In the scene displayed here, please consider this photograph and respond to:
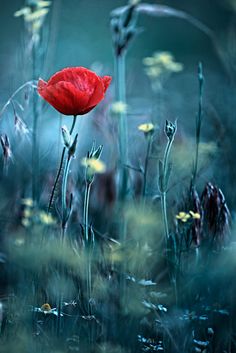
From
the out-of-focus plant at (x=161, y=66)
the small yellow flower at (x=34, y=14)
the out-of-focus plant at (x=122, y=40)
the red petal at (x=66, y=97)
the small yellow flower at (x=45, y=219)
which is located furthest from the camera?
the out-of-focus plant at (x=161, y=66)

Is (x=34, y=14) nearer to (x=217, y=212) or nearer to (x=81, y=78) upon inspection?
(x=81, y=78)

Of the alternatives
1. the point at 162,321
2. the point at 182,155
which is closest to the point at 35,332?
the point at 162,321

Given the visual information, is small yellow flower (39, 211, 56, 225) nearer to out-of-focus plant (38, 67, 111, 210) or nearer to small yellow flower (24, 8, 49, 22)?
out-of-focus plant (38, 67, 111, 210)

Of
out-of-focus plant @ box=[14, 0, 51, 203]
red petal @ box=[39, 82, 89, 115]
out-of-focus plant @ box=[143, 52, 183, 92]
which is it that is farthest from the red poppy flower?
out-of-focus plant @ box=[143, 52, 183, 92]

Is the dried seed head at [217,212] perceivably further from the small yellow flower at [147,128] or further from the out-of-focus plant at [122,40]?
the out-of-focus plant at [122,40]

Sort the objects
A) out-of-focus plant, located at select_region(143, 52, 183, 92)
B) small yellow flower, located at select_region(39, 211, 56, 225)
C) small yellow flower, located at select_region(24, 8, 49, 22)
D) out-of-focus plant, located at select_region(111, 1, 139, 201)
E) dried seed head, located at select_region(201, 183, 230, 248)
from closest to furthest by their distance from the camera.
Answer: small yellow flower, located at select_region(39, 211, 56, 225), dried seed head, located at select_region(201, 183, 230, 248), small yellow flower, located at select_region(24, 8, 49, 22), out-of-focus plant, located at select_region(111, 1, 139, 201), out-of-focus plant, located at select_region(143, 52, 183, 92)

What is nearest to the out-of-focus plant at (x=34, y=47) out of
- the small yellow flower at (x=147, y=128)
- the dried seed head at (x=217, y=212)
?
the small yellow flower at (x=147, y=128)

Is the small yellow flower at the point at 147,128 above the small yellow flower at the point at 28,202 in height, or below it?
above

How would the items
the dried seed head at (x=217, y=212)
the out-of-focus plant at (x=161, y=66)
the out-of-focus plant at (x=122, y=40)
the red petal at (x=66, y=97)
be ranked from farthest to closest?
the out-of-focus plant at (x=161, y=66) → the out-of-focus plant at (x=122, y=40) → the dried seed head at (x=217, y=212) → the red petal at (x=66, y=97)

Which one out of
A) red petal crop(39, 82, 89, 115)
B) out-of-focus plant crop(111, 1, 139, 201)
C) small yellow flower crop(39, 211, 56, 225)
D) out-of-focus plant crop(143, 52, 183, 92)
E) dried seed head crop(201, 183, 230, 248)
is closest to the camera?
red petal crop(39, 82, 89, 115)
